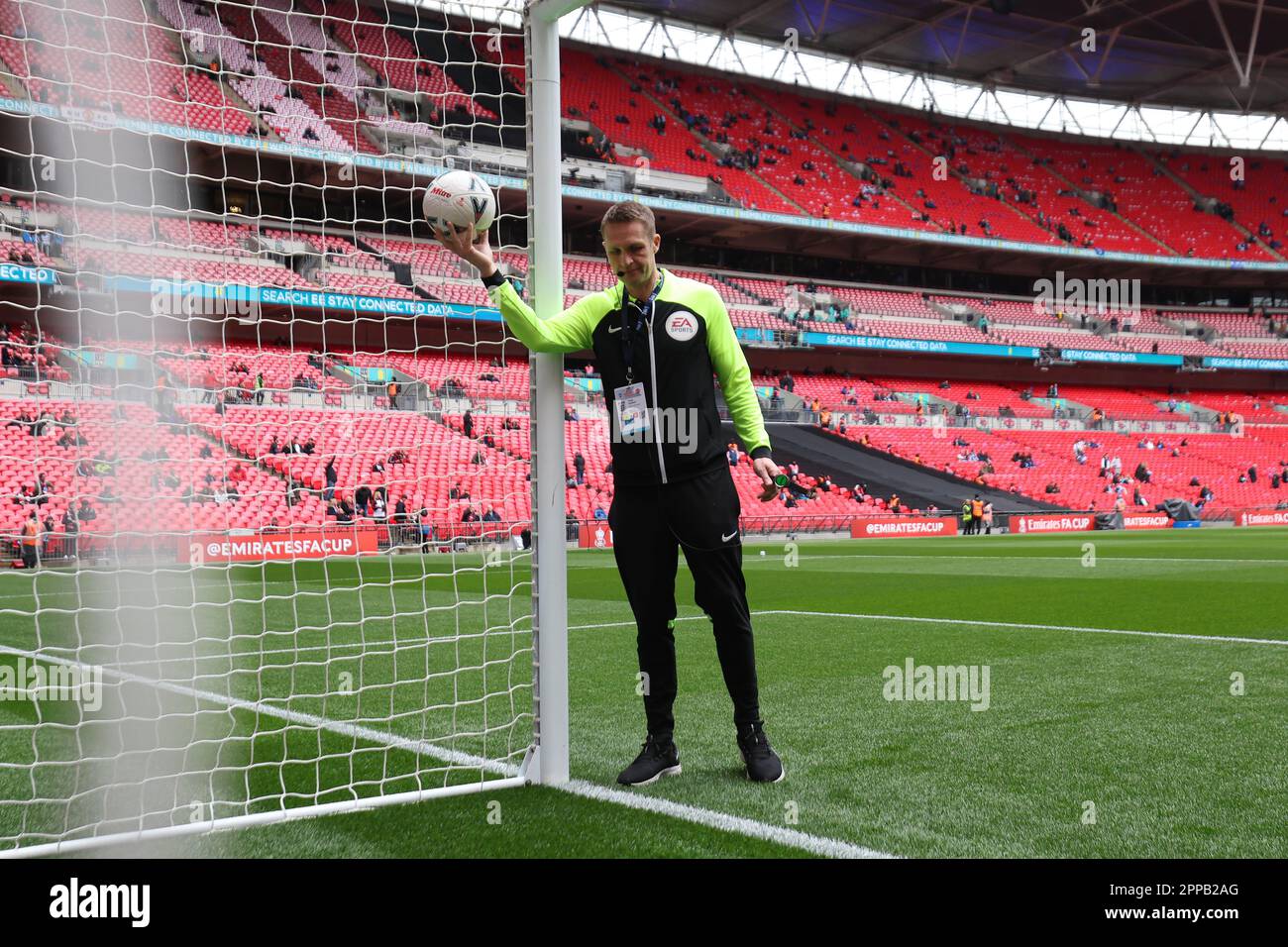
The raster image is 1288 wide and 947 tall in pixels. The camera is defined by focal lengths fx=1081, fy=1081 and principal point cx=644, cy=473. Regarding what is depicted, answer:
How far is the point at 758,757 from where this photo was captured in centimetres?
388

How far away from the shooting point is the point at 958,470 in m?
36.5

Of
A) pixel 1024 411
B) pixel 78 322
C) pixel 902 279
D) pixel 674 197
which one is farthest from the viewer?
pixel 902 279

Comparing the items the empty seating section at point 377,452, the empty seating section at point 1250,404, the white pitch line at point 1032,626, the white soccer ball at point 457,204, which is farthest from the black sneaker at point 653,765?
the empty seating section at point 1250,404

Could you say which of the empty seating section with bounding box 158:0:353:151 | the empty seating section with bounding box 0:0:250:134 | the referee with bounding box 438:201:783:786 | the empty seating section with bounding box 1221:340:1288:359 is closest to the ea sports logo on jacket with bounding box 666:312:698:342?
the referee with bounding box 438:201:783:786

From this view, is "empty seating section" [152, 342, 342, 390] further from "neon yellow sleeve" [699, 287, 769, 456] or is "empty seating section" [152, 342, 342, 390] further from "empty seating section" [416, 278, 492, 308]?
"neon yellow sleeve" [699, 287, 769, 456]

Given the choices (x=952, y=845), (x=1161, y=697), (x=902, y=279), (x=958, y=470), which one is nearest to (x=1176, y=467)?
(x=958, y=470)

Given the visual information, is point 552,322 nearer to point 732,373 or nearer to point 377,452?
point 732,373

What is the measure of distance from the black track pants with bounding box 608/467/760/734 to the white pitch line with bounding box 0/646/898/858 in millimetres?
395

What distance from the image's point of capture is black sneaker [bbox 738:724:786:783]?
383cm

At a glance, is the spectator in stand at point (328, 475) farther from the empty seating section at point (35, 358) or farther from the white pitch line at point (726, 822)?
the white pitch line at point (726, 822)

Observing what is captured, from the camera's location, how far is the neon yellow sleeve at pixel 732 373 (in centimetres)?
400

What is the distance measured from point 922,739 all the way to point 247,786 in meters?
2.65

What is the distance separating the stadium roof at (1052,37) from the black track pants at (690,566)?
36.7 m
